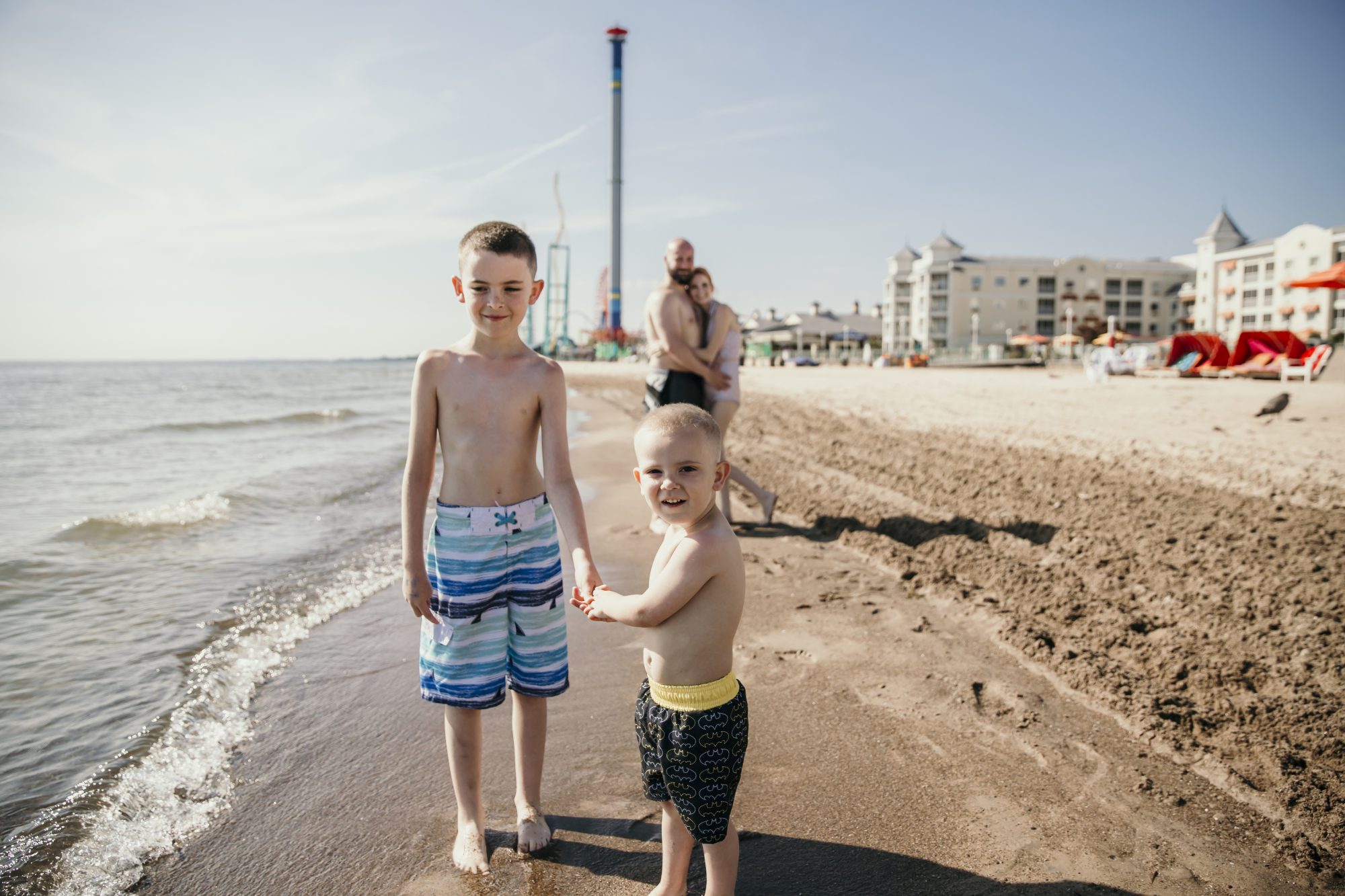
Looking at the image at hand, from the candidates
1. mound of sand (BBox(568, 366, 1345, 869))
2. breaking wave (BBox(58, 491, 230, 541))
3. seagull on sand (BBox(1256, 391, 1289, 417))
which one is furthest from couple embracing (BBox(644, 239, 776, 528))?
seagull on sand (BBox(1256, 391, 1289, 417))

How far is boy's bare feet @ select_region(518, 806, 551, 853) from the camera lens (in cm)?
206

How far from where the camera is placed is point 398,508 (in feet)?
24.2

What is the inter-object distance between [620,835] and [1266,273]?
6859 cm

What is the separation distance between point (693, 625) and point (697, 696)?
157 mm

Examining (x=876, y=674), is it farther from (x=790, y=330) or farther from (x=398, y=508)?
(x=790, y=330)

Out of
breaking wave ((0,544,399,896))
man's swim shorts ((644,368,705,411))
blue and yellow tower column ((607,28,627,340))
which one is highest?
blue and yellow tower column ((607,28,627,340))

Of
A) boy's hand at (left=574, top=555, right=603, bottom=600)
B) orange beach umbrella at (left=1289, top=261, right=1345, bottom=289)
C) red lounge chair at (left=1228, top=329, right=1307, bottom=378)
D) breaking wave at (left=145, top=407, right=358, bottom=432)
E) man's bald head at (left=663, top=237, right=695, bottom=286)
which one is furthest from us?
breaking wave at (left=145, top=407, right=358, bottom=432)

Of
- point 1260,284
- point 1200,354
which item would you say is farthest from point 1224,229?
point 1200,354

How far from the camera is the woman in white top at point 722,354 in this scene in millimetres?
4973

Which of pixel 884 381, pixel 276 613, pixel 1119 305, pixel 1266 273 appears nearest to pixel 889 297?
pixel 1119 305

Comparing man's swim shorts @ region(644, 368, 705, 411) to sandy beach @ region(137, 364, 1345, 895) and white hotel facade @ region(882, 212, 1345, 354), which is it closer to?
sandy beach @ region(137, 364, 1345, 895)

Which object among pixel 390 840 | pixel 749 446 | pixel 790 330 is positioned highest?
pixel 790 330

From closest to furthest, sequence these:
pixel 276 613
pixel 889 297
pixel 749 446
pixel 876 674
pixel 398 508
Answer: pixel 876 674
pixel 276 613
pixel 398 508
pixel 749 446
pixel 889 297

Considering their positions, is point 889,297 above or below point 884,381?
above
